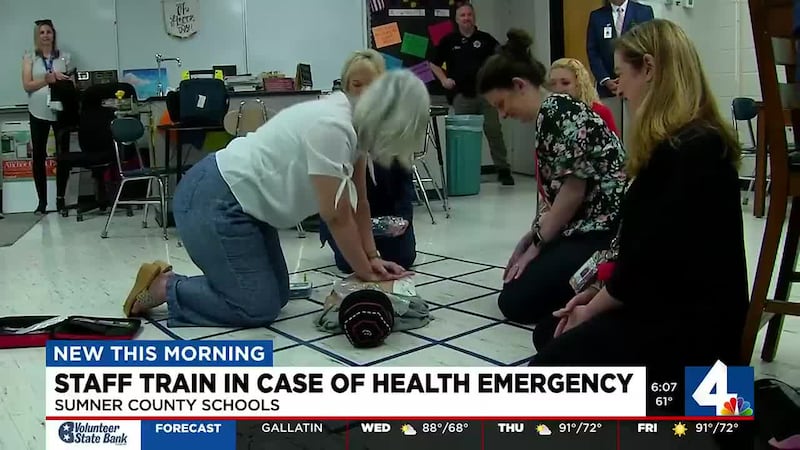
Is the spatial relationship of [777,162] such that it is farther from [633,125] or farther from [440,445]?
[440,445]

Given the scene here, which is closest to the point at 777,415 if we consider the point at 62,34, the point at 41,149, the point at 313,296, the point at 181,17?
the point at 313,296

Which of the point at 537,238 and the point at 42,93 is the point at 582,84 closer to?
the point at 537,238

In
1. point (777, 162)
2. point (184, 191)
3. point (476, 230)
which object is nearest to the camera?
point (777, 162)

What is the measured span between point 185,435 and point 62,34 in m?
5.31

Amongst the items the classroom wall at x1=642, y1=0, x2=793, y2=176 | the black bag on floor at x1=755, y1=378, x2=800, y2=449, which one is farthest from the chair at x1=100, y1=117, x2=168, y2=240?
the classroom wall at x1=642, y1=0, x2=793, y2=176

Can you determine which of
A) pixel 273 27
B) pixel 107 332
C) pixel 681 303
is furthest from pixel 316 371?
pixel 273 27

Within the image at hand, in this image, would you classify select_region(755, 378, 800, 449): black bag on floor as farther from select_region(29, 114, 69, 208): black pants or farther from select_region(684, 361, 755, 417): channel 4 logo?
select_region(29, 114, 69, 208): black pants

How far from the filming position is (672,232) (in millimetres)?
1189

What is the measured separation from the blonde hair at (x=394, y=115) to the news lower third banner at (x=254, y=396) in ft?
2.91

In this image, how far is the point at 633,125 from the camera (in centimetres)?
127

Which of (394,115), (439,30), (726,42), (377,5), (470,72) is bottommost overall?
(394,115)

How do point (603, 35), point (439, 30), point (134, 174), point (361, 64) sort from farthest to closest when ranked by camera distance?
point (439, 30)
point (603, 35)
point (134, 174)
point (361, 64)

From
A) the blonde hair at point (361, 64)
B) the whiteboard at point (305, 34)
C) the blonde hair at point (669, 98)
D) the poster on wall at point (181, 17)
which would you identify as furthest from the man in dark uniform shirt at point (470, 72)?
the blonde hair at point (669, 98)

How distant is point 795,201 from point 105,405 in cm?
145
